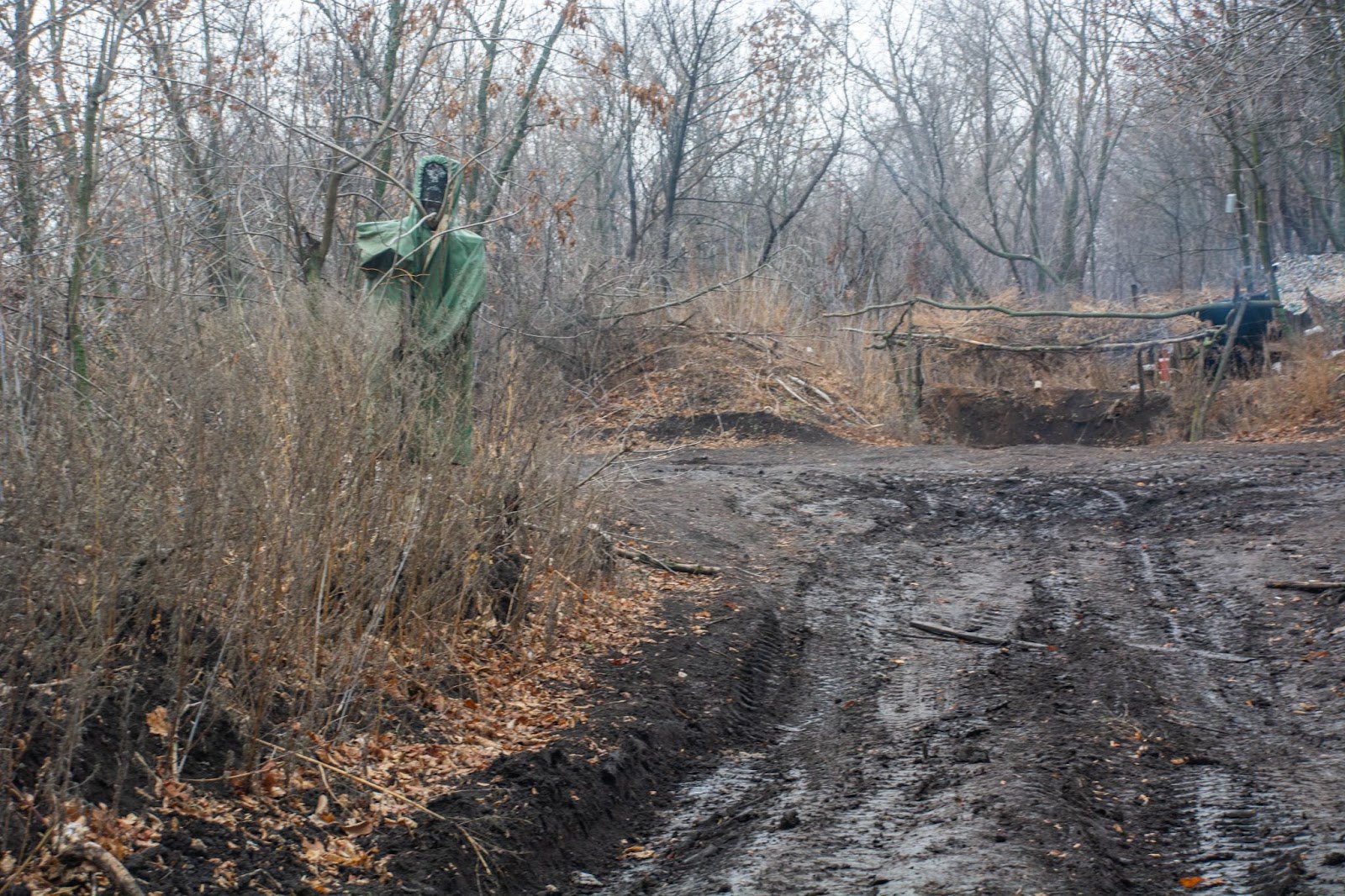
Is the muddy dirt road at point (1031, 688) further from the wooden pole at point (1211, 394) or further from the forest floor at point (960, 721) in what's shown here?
the wooden pole at point (1211, 394)

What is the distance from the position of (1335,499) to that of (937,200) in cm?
2121

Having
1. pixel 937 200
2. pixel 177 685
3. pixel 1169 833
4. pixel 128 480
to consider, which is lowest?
pixel 1169 833

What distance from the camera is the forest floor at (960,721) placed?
13.1ft

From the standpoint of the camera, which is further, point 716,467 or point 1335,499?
point 716,467

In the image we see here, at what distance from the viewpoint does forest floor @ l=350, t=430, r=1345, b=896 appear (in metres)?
3.98

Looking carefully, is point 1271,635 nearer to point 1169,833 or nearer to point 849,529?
point 1169,833

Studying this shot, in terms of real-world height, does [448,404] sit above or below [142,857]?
above

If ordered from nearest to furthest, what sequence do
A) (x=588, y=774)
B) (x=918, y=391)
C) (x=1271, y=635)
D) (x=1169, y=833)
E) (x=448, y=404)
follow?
(x=1169, y=833) → (x=588, y=774) → (x=448, y=404) → (x=1271, y=635) → (x=918, y=391)

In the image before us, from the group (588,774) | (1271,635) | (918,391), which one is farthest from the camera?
(918,391)

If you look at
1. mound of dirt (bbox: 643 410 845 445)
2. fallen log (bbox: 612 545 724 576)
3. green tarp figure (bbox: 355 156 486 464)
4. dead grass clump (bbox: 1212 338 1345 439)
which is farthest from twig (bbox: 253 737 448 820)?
dead grass clump (bbox: 1212 338 1345 439)

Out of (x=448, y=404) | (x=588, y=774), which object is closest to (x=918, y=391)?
(x=448, y=404)

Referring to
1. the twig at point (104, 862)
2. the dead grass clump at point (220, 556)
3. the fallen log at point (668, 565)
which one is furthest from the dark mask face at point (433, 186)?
the twig at point (104, 862)

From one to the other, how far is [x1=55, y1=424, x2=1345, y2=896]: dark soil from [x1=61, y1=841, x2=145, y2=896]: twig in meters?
0.17

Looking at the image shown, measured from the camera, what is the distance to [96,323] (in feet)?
15.8
